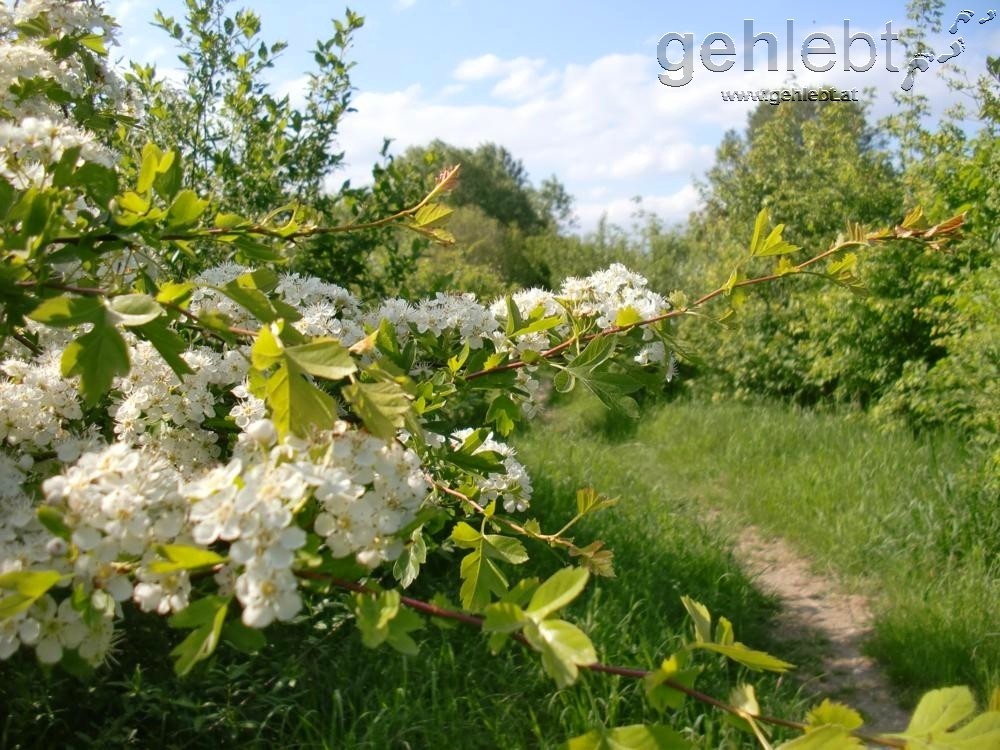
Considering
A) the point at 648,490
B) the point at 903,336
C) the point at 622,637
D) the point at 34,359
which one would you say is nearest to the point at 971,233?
the point at 903,336

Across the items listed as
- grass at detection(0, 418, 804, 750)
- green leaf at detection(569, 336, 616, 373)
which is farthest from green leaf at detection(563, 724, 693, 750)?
grass at detection(0, 418, 804, 750)

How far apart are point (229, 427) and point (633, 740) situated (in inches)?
34.4

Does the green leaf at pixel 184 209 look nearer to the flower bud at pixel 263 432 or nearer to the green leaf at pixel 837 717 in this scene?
the flower bud at pixel 263 432

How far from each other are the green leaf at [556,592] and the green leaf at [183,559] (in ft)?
1.08

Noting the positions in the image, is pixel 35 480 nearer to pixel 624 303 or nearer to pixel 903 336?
pixel 624 303

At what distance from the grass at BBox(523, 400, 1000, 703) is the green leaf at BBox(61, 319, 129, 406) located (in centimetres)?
297

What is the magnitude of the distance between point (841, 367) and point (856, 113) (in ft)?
15.9

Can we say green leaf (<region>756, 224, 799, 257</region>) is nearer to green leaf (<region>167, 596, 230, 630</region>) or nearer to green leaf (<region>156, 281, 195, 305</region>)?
green leaf (<region>156, 281, 195, 305</region>)

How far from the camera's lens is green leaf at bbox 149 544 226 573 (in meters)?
0.87

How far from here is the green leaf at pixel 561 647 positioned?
889mm

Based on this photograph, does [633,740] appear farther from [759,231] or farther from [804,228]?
[804,228]

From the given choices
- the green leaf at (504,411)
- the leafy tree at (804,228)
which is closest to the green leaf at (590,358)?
the green leaf at (504,411)

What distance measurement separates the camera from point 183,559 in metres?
0.88

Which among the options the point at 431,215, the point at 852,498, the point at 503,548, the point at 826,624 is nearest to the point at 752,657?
the point at 503,548
